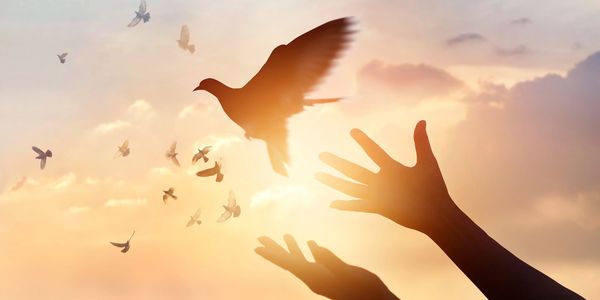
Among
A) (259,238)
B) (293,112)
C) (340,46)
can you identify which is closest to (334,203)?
(259,238)

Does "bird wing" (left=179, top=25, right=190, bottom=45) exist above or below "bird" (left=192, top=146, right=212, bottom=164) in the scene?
above

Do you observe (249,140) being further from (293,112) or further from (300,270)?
(300,270)

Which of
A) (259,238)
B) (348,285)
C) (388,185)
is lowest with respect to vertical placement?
(348,285)

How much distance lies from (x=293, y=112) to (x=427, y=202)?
248 centimetres

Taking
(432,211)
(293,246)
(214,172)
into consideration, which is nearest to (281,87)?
(214,172)

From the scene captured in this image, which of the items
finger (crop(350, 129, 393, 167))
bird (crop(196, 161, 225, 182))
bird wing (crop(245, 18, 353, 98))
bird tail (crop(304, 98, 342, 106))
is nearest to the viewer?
finger (crop(350, 129, 393, 167))

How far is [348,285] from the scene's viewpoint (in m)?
3.50

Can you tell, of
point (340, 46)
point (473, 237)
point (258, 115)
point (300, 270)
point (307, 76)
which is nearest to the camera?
point (473, 237)

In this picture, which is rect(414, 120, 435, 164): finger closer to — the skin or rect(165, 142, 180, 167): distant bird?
the skin

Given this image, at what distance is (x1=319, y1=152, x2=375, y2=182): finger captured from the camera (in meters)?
3.53

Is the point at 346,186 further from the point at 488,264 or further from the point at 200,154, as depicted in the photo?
the point at 200,154

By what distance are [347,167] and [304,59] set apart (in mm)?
2040

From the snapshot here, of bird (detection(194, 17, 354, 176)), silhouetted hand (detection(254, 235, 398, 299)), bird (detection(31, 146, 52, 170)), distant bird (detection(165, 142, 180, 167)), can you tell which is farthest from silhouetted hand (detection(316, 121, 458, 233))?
bird (detection(31, 146, 52, 170))

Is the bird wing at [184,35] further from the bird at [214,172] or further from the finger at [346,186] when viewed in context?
the finger at [346,186]
